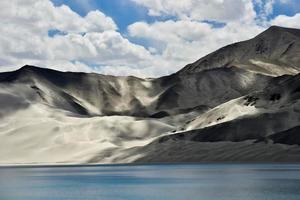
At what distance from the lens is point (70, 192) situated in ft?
261

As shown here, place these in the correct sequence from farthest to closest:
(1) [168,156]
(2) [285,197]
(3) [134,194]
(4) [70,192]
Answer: (1) [168,156] → (4) [70,192] → (3) [134,194] → (2) [285,197]

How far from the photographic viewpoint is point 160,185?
87.8m

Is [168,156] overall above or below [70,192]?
above

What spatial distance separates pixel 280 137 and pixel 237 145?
12.3 m

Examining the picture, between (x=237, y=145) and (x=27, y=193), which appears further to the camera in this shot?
(x=237, y=145)

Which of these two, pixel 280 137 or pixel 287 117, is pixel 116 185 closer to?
pixel 280 137

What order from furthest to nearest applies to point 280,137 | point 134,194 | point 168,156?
point 168,156 → point 280,137 → point 134,194

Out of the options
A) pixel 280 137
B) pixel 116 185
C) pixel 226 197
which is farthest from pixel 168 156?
pixel 226 197

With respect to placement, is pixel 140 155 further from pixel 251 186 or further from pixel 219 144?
pixel 251 186

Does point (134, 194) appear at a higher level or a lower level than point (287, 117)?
lower

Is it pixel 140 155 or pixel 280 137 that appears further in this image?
pixel 140 155

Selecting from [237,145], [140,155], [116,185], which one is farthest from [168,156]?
[116,185]

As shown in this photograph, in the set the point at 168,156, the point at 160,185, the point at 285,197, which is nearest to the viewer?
the point at 285,197

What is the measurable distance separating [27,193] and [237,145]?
114421 millimetres
